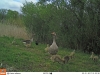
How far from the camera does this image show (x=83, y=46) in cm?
1459

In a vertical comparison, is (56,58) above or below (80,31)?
below

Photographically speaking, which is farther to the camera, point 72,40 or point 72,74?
point 72,40

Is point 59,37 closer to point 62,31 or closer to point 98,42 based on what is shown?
point 62,31

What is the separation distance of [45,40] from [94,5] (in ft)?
26.3

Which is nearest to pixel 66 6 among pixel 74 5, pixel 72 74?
pixel 74 5

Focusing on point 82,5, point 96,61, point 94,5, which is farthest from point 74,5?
point 96,61

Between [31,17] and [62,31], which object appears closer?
[62,31]

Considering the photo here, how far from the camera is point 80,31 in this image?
548 inches

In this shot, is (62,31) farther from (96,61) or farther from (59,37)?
(96,61)

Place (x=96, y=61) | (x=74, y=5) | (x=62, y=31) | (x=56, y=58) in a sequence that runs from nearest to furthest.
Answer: (x=56, y=58)
(x=96, y=61)
(x=74, y=5)
(x=62, y=31)

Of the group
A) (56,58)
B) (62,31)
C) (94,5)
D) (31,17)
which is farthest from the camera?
(31,17)

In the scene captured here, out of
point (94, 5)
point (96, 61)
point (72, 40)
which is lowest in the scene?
point (96, 61)

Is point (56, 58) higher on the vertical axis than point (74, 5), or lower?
lower

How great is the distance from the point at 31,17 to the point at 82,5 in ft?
29.8
